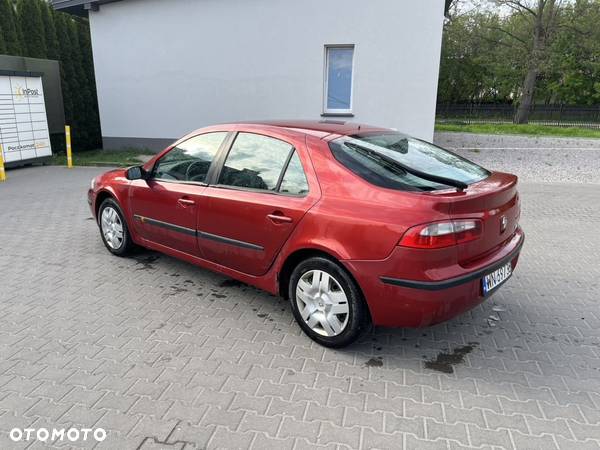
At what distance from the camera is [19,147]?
11555 millimetres

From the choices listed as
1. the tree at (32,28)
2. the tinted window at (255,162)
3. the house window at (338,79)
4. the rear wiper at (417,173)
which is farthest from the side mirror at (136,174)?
the tree at (32,28)

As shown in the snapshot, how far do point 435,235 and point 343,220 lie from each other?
1.92 feet

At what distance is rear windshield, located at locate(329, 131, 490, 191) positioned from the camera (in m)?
2.97

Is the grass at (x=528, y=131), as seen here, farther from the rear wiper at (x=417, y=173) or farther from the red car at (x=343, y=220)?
the rear wiper at (x=417, y=173)

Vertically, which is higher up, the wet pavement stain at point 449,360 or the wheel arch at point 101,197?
the wheel arch at point 101,197

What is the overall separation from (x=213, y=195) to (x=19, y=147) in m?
10.3

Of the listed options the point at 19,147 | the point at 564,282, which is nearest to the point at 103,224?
the point at 564,282

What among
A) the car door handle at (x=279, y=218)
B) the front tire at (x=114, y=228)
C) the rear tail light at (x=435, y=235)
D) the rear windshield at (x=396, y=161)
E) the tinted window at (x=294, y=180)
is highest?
the rear windshield at (x=396, y=161)

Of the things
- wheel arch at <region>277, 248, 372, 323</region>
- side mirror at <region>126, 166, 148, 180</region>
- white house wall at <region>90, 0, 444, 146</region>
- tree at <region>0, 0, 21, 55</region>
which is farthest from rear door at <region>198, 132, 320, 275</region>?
tree at <region>0, 0, 21, 55</region>

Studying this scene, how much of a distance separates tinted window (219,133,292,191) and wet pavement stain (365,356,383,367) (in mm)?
1418

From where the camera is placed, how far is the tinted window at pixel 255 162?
3445mm

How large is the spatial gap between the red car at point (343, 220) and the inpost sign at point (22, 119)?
9201 millimetres

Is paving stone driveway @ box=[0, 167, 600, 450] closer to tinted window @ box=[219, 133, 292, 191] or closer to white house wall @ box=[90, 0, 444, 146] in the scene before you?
tinted window @ box=[219, 133, 292, 191]

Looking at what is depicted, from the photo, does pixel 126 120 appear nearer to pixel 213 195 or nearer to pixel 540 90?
pixel 213 195
